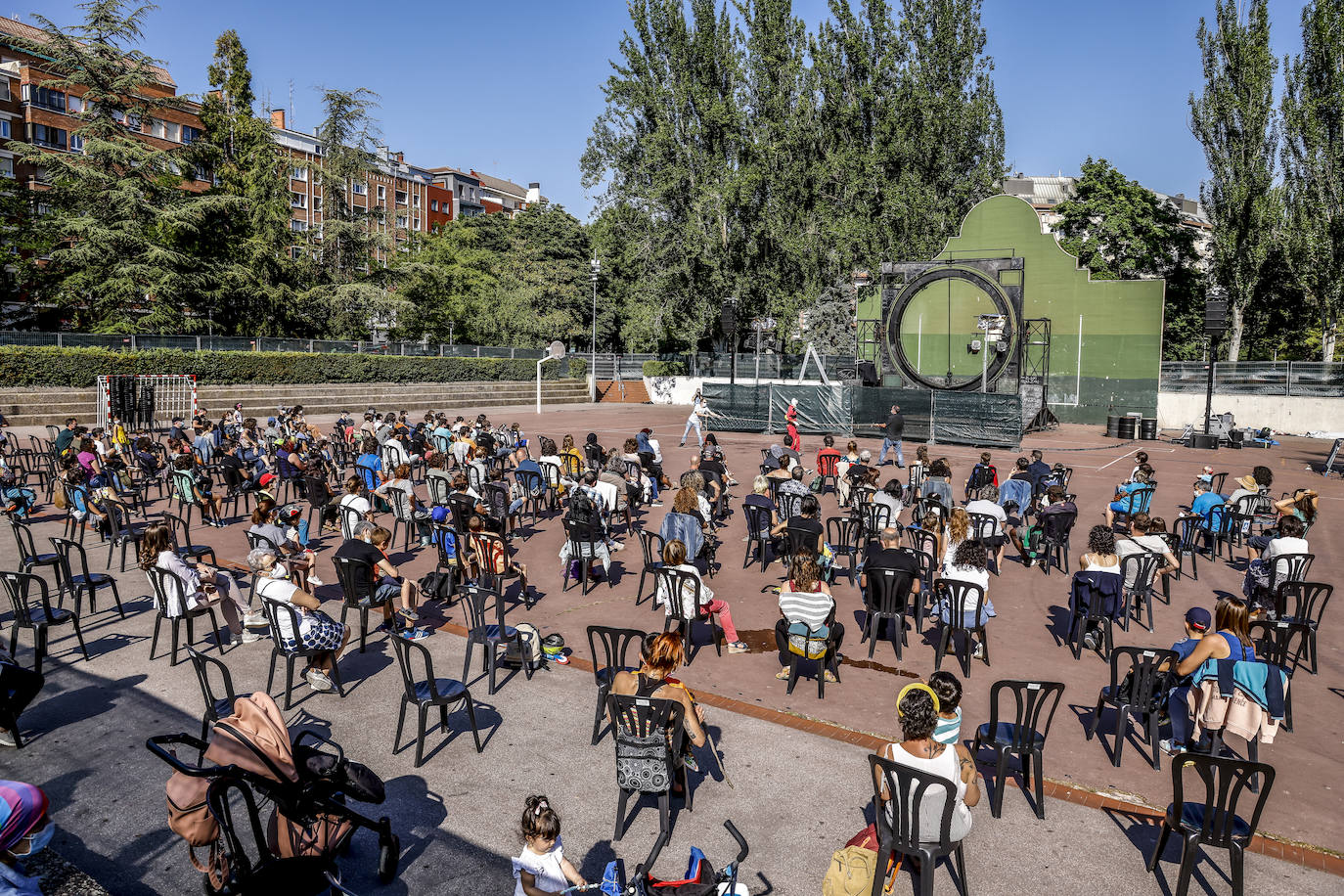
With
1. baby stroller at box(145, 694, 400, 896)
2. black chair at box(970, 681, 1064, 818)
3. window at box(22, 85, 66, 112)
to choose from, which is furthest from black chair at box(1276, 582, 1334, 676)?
window at box(22, 85, 66, 112)

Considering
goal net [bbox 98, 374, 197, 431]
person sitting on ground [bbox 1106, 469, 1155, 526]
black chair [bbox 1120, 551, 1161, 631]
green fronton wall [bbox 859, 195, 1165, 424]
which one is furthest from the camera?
green fronton wall [bbox 859, 195, 1165, 424]

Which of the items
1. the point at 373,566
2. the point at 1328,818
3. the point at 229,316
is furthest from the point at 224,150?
the point at 1328,818

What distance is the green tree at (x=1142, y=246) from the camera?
1614 inches

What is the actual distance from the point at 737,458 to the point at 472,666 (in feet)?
48.3

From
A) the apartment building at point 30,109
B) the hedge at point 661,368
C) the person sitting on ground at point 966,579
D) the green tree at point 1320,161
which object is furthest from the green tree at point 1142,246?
the apartment building at point 30,109

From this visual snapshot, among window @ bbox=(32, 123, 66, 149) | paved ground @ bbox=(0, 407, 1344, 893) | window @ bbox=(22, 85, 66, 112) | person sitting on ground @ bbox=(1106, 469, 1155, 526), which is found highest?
window @ bbox=(22, 85, 66, 112)

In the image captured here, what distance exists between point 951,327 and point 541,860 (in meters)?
37.0

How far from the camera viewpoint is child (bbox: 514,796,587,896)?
3674mm

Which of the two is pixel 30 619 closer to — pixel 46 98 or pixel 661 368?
pixel 661 368

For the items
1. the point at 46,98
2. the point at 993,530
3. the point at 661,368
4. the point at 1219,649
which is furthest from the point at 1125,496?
the point at 46,98

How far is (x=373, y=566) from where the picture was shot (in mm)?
7750

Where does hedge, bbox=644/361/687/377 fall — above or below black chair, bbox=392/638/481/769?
above

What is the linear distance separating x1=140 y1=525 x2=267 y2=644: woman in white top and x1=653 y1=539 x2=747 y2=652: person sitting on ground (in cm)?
412

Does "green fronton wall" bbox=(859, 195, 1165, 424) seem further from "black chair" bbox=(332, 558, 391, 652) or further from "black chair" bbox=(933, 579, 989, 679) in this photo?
"black chair" bbox=(332, 558, 391, 652)
